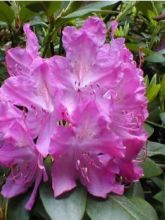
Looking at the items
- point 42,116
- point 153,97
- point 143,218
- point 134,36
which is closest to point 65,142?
point 42,116

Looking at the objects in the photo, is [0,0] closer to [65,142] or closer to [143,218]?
[65,142]

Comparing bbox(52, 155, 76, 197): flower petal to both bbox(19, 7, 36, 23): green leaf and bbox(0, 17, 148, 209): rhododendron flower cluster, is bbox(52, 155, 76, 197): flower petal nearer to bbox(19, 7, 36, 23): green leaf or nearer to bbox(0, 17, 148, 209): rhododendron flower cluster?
bbox(0, 17, 148, 209): rhododendron flower cluster

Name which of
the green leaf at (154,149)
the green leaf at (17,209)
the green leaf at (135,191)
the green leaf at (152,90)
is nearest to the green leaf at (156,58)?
the green leaf at (152,90)

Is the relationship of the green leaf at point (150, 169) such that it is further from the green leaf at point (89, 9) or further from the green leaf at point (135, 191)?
the green leaf at point (89, 9)

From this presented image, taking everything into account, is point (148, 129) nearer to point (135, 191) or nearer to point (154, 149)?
point (154, 149)

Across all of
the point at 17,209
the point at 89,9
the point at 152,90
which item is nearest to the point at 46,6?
the point at 89,9

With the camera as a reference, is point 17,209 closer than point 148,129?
Yes

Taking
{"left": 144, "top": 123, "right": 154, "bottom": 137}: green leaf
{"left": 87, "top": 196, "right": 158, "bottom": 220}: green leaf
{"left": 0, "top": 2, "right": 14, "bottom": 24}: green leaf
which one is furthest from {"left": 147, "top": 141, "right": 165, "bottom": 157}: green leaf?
{"left": 0, "top": 2, "right": 14, "bottom": 24}: green leaf
